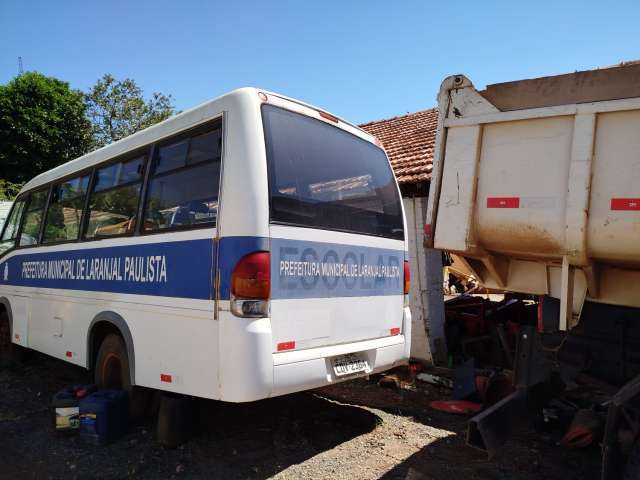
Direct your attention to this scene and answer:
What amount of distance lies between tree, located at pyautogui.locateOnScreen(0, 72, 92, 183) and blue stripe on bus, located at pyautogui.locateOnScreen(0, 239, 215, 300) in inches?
829

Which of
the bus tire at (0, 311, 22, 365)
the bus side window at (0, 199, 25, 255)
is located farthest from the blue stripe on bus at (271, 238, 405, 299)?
the bus tire at (0, 311, 22, 365)

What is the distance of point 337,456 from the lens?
388 centimetres

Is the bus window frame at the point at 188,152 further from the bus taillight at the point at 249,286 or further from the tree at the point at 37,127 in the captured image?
the tree at the point at 37,127

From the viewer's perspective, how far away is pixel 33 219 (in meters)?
6.45

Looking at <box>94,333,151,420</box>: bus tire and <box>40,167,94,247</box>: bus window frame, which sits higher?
<box>40,167,94,247</box>: bus window frame

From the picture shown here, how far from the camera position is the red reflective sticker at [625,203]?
2.83 meters

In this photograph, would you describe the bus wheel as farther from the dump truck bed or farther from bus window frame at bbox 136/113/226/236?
the dump truck bed

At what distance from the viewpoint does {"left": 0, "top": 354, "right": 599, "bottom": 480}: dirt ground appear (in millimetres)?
3646

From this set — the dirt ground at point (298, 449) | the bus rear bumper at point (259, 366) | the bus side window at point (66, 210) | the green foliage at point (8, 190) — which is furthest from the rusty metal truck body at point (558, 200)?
the green foliage at point (8, 190)

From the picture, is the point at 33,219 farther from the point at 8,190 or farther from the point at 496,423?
the point at 8,190

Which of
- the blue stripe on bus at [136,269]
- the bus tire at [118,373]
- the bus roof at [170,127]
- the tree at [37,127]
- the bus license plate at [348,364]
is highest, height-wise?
the tree at [37,127]

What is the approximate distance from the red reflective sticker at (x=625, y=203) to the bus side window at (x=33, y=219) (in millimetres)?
6266

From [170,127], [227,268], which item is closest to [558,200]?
[227,268]

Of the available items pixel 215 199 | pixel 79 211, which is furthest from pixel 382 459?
pixel 79 211
